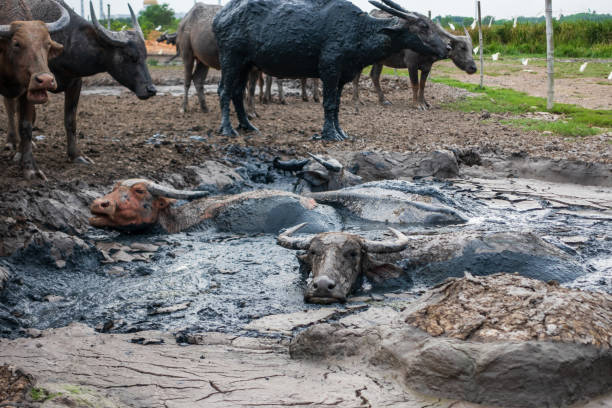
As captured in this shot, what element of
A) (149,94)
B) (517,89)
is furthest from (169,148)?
(517,89)

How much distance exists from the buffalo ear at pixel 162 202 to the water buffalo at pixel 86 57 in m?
1.83

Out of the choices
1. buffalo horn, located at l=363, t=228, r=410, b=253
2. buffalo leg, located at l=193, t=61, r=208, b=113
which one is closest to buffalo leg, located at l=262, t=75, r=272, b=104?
buffalo leg, located at l=193, t=61, r=208, b=113

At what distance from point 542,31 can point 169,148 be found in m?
27.9

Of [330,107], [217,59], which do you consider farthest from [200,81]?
[330,107]

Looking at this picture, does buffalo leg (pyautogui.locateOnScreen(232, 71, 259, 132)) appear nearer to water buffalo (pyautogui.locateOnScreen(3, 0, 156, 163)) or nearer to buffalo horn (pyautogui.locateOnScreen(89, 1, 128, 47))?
water buffalo (pyautogui.locateOnScreen(3, 0, 156, 163))

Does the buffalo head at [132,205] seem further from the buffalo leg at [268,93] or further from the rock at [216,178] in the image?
the buffalo leg at [268,93]

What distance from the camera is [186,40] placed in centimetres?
1341

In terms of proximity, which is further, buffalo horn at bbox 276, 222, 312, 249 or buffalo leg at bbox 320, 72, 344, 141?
buffalo leg at bbox 320, 72, 344, 141

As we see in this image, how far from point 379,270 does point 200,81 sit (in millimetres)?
9588

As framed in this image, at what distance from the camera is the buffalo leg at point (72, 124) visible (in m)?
7.70

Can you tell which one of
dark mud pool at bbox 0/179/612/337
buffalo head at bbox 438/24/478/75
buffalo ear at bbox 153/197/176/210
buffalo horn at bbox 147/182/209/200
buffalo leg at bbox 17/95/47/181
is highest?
buffalo head at bbox 438/24/478/75

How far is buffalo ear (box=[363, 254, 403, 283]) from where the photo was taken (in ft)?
15.5

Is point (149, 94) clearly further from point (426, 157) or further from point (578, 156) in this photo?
point (578, 156)

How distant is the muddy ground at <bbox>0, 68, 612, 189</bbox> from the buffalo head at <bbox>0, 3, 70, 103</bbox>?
3.34ft
